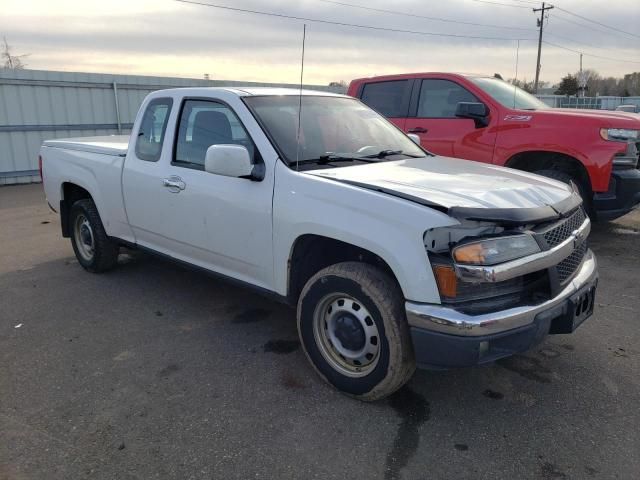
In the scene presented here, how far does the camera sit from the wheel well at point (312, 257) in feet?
10.7

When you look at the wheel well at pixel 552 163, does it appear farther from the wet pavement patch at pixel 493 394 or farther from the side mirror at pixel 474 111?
the wet pavement patch at pixel 493 394

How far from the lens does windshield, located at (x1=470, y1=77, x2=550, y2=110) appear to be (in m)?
6.85

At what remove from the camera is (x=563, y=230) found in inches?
122

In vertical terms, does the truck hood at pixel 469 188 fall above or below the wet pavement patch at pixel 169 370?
above

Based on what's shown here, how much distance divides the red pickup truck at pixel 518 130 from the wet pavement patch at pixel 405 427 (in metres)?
4.05

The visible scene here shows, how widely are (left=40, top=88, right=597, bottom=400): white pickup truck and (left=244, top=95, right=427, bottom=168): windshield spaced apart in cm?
1

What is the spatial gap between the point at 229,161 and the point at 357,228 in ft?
3.24

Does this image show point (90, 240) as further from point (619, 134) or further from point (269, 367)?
point (619, 134)

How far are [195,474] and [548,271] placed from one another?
2.08 meters

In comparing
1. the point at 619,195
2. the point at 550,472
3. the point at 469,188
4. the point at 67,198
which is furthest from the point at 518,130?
the point at 67,198

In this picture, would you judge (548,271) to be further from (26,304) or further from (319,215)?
(26,304)

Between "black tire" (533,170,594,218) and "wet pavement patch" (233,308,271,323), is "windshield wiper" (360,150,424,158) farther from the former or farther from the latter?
"black tire" (533,170,594,218)

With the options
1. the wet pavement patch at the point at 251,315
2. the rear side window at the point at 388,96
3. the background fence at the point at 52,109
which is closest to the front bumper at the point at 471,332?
the wet pavement patch at the point at 251,315

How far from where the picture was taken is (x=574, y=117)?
20.3 feet
